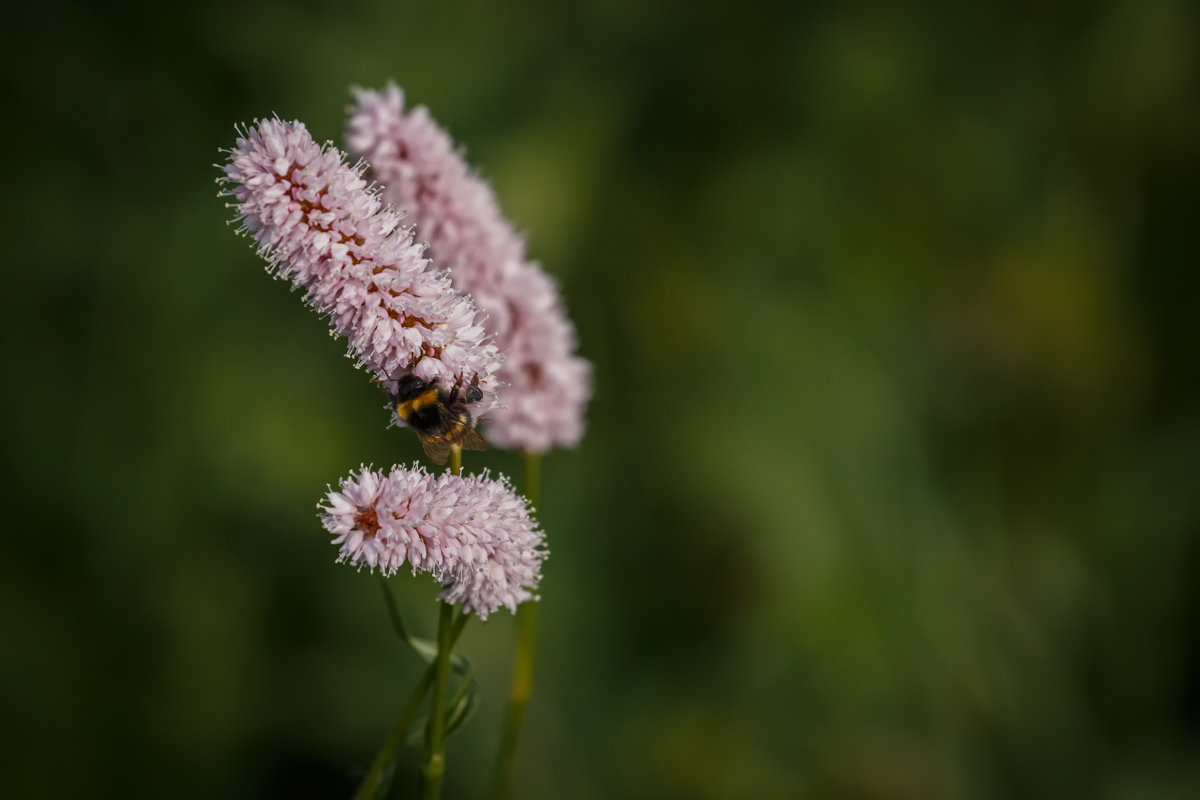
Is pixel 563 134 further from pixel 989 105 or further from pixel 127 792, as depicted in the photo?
pixel 127 792

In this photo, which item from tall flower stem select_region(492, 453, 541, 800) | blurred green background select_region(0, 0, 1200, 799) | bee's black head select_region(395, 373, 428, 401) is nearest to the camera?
bee's black head select_region(395, 373, 428, 401)

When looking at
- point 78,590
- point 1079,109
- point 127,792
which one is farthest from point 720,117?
point 127,792

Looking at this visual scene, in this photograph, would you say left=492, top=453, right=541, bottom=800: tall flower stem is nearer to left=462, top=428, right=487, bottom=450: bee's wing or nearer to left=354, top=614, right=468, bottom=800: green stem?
left=462, top=428, right=487, bottom=450: bee's wing

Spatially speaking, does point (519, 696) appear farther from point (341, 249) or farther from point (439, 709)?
point (341, 249)

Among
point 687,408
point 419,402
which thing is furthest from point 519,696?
point 687,408

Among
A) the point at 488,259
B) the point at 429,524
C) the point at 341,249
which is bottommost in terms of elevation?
the point at 429,524

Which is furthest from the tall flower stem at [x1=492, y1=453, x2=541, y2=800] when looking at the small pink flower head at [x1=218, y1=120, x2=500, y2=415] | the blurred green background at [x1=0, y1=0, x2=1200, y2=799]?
the blurred green background at [x1=0, y1=0, x2=1200, y2=799]
